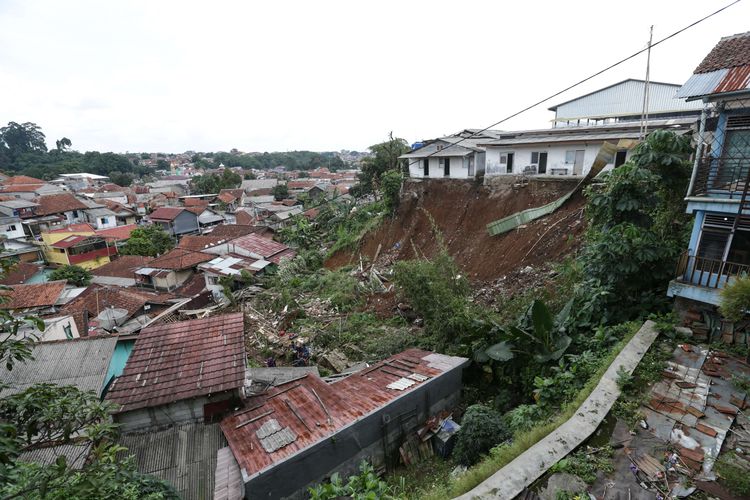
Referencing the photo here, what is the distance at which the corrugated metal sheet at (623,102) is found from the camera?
758 inches

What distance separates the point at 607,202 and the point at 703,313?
2641mm

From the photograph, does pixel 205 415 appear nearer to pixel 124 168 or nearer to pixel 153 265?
pixel 153 265

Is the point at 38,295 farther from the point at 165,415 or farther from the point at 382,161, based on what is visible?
the point at 382,161

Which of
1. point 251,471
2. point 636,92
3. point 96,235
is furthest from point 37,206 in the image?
point 636,92

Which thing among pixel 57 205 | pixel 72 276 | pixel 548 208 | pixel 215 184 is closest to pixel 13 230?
pixel 57 205

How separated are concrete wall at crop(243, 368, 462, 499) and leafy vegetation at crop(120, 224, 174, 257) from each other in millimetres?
29936

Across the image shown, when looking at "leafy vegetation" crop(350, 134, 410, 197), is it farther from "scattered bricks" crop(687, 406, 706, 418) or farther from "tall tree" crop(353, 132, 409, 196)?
"scattered bricks" crop(687, 406, 706, 418)

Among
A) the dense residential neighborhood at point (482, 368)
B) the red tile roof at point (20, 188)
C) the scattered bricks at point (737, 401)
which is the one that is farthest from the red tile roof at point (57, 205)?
the scattered bricks at point (737, 401)

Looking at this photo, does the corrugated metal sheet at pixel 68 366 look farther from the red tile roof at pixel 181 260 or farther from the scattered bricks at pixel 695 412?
the red tile roof at pixel 181 260

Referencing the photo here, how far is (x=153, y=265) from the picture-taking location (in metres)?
22.1

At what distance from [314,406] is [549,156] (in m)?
16.1

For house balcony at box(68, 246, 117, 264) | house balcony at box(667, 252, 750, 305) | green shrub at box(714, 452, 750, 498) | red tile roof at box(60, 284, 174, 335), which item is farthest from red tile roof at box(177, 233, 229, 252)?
green shrub at box(714, 452, 750, 498)

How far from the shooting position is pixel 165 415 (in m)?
6.68

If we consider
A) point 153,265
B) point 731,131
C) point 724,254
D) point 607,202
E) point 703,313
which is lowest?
point 153,265
